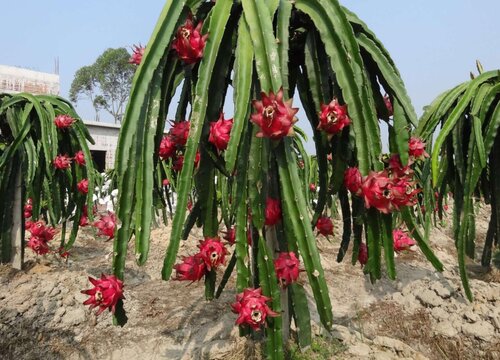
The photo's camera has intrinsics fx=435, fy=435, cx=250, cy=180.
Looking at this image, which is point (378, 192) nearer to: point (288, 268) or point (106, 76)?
point (288, 268)

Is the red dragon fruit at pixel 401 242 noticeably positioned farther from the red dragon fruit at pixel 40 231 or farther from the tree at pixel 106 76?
the tree at pixel 106 76

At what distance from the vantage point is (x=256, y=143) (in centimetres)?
155

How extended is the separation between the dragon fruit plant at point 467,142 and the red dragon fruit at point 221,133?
5.85 feet

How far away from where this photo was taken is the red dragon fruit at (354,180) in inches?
60.7

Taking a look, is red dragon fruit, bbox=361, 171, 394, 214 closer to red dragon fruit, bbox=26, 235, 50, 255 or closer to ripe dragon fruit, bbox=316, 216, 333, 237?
ripe dragon fruit, bbox=316, 216, 333, 237

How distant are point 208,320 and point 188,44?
96.8 inches

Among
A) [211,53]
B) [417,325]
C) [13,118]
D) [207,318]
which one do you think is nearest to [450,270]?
[417,325]

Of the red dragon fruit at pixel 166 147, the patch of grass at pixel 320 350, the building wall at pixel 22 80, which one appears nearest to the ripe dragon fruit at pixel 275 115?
the red dragon fruit at pixel 166 147

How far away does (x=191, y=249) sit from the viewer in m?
5.81

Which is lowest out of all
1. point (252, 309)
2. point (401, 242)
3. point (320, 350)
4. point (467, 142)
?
point (320, 350)

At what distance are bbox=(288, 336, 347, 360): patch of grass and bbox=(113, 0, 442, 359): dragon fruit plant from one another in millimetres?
543

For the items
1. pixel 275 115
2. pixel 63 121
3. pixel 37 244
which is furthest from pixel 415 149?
pixel 37 244

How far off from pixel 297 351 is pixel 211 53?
62.4 inches

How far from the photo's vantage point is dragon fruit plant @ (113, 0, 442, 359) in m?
1.48
